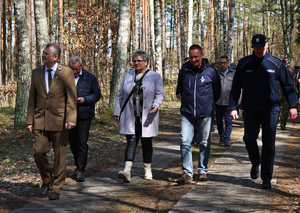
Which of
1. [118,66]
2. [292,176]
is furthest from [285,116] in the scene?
[292,176]

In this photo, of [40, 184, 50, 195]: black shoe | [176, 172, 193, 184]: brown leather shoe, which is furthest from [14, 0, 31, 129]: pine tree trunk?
[176, 172, 193, 184]: brown leather shoe

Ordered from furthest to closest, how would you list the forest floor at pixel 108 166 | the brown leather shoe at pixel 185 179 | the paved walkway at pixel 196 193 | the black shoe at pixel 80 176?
the black shoe at pixel 80 176 < the brown leather shoe at pixel 185 179 < the forest floor at pixel 108 166 < the paved walkway at pixel 196 193

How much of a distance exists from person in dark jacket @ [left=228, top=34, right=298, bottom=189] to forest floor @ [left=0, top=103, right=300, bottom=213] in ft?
2.04

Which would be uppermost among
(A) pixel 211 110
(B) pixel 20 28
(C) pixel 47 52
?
(B) pixel 20 28

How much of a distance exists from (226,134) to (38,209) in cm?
633

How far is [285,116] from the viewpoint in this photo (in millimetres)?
13938

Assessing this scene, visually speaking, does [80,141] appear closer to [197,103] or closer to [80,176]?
[80,176]

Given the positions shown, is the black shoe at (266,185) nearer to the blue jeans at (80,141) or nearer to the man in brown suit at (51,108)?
the man in brown suit at (51,108)

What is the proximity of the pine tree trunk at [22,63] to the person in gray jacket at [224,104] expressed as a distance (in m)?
6.07

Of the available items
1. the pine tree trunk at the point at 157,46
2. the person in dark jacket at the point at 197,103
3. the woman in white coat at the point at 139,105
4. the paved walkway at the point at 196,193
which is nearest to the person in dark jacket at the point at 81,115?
the paved walkway at the point at 196,193

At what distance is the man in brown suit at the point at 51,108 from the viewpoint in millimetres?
5828

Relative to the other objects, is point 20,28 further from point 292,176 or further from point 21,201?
Answer: point 292,176

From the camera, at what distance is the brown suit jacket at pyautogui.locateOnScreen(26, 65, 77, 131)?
5848 mm

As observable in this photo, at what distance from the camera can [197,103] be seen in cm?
674
